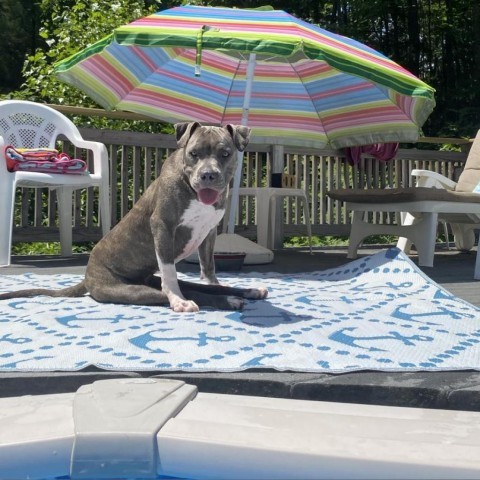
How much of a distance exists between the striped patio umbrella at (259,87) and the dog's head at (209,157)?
1.30 metres

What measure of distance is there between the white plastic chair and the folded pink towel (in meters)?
0.04

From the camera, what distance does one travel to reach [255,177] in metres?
7.23

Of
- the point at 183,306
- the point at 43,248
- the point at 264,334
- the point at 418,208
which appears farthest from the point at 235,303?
the point at 43,248

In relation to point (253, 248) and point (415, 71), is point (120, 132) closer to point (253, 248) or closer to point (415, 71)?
point (253, 248)

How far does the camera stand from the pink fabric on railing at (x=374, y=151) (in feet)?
25.0

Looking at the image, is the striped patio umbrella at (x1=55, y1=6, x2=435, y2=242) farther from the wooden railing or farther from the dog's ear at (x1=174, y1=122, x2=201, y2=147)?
the dog's ear at (x1=174, y1=122, x2=201, y2=147)

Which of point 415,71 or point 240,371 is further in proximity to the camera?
point 415,71

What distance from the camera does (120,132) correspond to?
6.23 metres

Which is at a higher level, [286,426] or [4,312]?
[286,426]

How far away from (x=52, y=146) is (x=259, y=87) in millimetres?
1772

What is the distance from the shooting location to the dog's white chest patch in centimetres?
303

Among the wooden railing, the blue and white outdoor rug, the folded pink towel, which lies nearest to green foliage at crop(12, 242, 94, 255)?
the wooden railing

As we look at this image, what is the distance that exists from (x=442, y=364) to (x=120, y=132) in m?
4.72

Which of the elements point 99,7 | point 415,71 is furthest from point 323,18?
point 99,7
